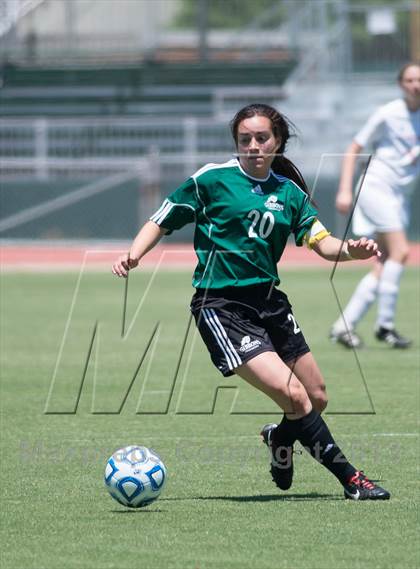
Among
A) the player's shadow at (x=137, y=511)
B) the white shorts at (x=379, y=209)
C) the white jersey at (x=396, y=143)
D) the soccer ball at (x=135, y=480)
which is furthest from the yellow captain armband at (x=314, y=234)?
the white jersey at (x=396, y=143)

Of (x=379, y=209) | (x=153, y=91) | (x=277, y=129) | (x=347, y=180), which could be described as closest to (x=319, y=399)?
(x=277, y=129)

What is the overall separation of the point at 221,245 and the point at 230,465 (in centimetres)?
139

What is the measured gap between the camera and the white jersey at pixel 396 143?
11312 millimetres

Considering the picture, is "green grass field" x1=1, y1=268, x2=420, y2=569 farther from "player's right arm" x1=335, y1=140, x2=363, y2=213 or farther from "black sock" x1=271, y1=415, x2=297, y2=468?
"player's right arm" x1=335, y1=140, x2=363, y2=213

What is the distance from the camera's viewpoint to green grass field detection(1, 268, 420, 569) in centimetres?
492

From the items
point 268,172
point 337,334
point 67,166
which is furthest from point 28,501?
point 67,166

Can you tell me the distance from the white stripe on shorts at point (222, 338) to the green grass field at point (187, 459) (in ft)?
2.08

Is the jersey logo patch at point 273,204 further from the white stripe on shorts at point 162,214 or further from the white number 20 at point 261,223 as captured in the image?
the white stripe on shorts at point 162,214

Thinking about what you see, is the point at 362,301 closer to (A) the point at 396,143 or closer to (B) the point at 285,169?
(A) the point at 396,143

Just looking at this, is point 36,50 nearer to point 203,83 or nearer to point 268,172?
point 203,83

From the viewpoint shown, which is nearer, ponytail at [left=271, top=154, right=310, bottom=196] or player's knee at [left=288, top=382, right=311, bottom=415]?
player's knee at [left=288, top=382, right=311, bottom=415]

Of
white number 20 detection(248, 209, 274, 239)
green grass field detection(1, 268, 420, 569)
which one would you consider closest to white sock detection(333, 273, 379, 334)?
green grass field detection(1, 268, 420, 569)

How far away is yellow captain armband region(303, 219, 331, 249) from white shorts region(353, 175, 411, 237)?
5025mm

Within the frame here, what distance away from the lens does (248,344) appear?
19.0 ft
